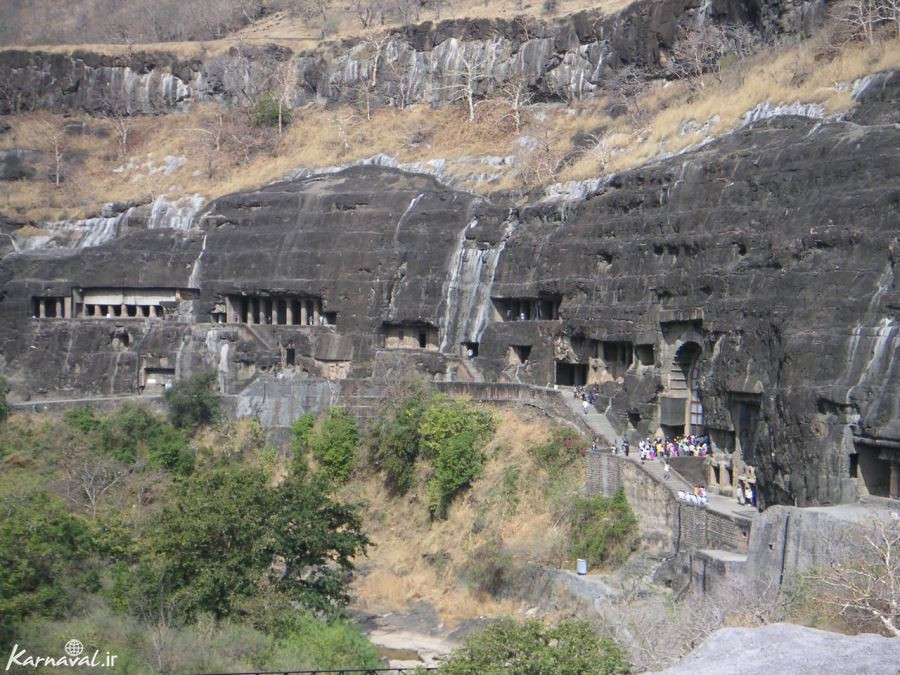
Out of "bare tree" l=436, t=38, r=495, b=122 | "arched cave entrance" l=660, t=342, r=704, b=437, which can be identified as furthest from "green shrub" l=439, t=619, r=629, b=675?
"bare tree" l=436, t=38, r=495, b=122

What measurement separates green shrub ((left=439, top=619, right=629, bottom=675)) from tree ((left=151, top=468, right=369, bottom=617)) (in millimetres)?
7833

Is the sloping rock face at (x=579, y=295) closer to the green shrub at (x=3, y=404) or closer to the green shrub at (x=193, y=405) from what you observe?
the green shrub at (x=193, y=405)

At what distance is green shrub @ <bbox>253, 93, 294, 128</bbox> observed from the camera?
248 feet

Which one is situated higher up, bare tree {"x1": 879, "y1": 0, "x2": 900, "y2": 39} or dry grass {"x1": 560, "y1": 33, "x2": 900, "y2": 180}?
bare tree {"x1": 879, "y1": 0, "x2": 900, "y2": 39}

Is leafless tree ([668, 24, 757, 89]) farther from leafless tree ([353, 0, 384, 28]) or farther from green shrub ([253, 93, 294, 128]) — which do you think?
leafless tree ([353, 0, 384, 28])

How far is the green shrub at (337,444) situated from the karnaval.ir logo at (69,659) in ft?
63.0

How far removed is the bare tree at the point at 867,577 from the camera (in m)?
24.4

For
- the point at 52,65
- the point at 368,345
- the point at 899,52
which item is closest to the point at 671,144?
the point at 899,52

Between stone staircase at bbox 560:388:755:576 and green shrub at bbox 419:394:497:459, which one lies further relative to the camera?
green shrub at bbox 419:394:497:459

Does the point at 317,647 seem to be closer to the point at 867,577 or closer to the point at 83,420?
the point at 867,577

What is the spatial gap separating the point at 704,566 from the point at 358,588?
1340 cm

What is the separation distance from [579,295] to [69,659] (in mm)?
23461

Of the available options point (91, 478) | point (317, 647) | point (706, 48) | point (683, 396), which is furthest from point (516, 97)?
point (317, 647)

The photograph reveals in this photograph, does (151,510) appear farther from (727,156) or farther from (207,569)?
(727,156)
